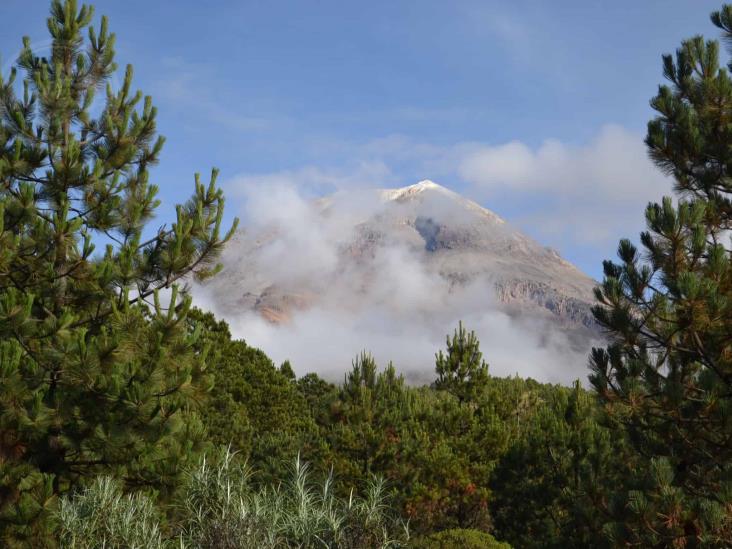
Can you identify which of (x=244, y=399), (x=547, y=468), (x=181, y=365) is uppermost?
(x=244, y=399)

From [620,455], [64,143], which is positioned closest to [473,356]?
[620,455]

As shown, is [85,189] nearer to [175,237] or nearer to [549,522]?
[175,237]

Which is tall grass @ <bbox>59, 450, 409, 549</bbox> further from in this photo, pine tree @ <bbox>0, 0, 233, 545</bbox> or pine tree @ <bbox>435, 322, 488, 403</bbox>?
pine tree @ <bbox>435, 322, 488, 403</bbox>

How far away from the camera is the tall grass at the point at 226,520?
1020cm

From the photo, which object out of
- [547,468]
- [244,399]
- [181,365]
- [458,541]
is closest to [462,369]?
[244,399]

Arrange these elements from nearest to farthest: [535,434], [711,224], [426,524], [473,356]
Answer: [711,224]
[535,434]
[426,524]
[473,356]

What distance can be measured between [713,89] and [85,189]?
36.6 feet

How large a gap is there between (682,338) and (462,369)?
1918cm

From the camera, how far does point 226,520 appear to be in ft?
33.6

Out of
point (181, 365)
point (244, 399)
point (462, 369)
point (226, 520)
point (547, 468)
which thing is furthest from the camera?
point (244, 399)

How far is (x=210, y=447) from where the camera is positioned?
45.8ft

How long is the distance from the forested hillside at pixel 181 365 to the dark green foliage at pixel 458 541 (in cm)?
6

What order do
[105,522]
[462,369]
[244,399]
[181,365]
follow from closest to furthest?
[105,522] → [181,365] → [462,369] → [244,399]

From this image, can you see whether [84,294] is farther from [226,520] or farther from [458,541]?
[458,541]
